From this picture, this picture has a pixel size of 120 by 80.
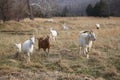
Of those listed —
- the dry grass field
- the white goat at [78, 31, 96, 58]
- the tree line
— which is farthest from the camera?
the tree line

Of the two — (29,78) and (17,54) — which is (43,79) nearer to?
(29,78)

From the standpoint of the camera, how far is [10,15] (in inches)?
1362

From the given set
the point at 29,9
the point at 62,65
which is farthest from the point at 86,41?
the point at 29,9

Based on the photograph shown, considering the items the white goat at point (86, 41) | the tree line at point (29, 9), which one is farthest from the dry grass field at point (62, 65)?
the tree line at point (29, 9)

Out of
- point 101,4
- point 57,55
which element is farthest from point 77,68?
point 101,4

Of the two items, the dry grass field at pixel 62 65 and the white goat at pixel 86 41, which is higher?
the white goat at pixel 86 41

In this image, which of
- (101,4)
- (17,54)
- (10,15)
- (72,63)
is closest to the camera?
(72,63)

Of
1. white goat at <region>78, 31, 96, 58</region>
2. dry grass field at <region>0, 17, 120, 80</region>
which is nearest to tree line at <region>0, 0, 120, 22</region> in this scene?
dry grass field at <region>0, 17, 120, 80</region>

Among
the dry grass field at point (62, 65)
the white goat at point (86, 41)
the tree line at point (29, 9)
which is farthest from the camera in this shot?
the tree line at point (29, 9)

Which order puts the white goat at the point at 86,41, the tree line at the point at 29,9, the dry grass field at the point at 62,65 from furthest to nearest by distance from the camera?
the tree line at the point at 29,9 → the white goat at the point at 86,41 → the dry grass field at the point at 62,65

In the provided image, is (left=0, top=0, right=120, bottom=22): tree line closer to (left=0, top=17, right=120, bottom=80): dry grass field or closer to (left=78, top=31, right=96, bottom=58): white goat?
(left=0, top=17, right=120, bottom=80): dry grass field

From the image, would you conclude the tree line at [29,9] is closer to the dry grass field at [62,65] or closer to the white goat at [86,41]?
the dry grass field at [62,65]

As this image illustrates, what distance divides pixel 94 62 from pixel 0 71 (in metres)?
4.68

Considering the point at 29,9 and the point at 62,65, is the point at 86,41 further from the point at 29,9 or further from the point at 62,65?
the point at 29,9
